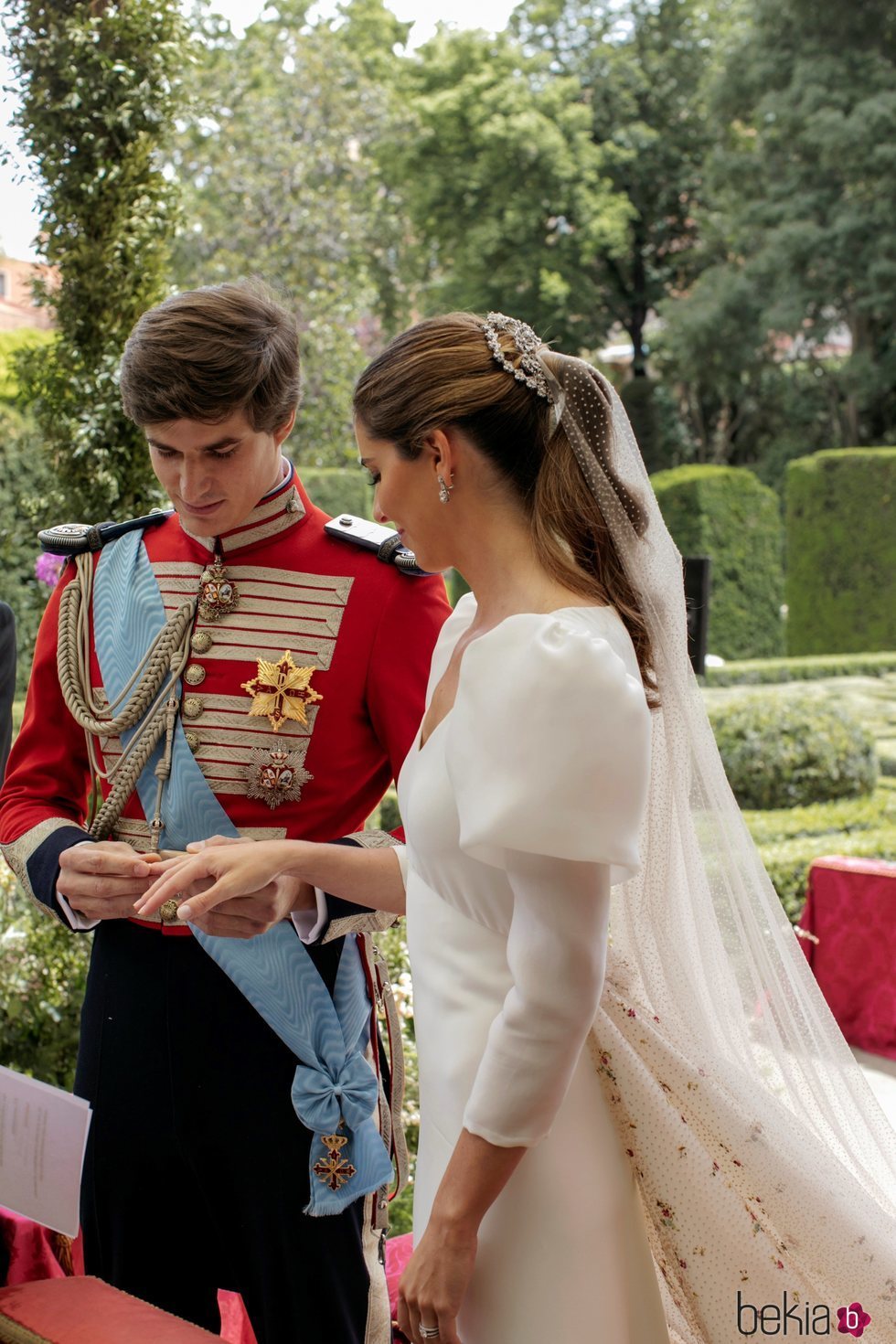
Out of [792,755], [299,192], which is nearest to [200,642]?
[792,755]

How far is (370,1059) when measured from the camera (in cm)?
186

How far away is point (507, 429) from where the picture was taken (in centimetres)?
141

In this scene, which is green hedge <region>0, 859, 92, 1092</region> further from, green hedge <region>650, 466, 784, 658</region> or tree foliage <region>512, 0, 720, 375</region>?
tree foliage <region>512, 0, 720, 375</region>

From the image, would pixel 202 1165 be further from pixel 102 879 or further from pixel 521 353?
pixel 521 353

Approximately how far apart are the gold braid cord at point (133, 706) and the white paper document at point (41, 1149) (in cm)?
48

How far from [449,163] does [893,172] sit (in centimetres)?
775

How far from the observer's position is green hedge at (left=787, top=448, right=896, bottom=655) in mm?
16344

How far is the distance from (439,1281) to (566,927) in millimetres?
371

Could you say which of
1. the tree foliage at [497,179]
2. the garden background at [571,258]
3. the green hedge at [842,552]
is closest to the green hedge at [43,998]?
the garden background at [571,258]

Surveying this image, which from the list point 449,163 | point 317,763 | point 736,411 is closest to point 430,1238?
point 317,763

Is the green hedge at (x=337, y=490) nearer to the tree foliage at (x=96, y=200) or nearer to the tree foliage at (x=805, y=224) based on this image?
the tree foliage at (x=96, y=200)

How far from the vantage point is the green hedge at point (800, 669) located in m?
13.7

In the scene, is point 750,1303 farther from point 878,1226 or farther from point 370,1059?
point 370,1059

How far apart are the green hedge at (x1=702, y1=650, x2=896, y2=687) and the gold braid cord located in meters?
12.2
